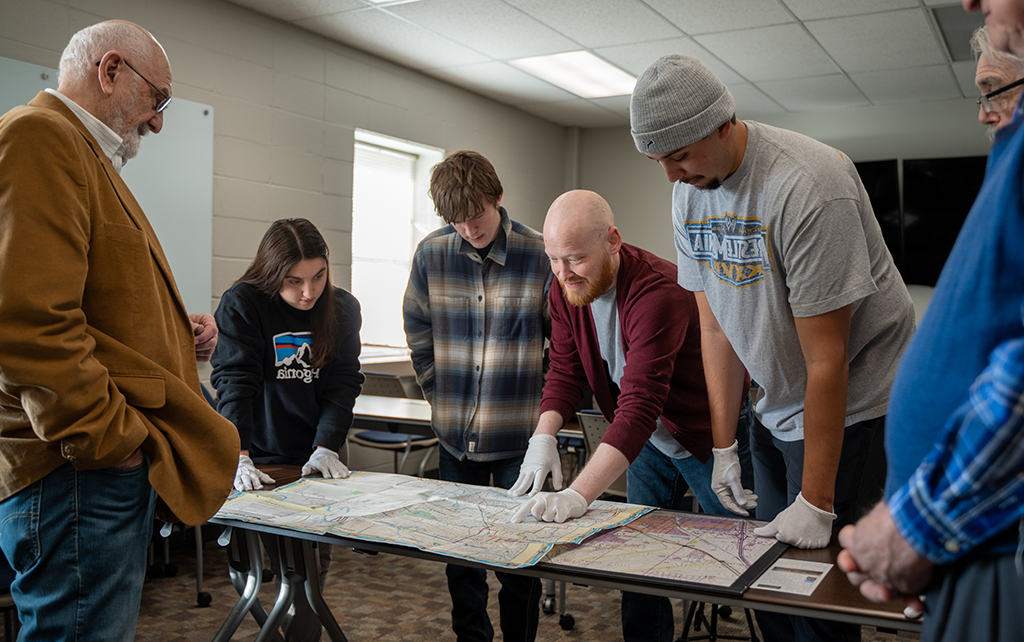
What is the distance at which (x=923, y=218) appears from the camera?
19.7 ft

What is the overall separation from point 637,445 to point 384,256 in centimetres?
397

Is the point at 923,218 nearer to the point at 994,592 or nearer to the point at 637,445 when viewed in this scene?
the point at 637,445

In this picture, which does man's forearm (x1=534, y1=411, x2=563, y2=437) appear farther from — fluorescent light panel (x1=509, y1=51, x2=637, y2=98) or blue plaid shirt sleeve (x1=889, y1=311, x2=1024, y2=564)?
fluorescent light panel (x1=509, y1=51, x2=637, y2=98)

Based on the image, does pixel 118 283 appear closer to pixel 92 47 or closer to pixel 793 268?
pixel 92 47

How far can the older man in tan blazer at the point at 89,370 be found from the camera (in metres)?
1.16

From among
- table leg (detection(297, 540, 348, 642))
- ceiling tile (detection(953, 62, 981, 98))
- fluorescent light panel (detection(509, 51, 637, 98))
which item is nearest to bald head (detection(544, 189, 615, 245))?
table leg (detection(297, 540, 348, 642))

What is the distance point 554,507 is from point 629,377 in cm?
36

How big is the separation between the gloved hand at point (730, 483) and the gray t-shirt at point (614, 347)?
19 centimetres

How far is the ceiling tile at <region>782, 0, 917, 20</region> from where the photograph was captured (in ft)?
12.7

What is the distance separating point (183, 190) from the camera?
12.1 ft

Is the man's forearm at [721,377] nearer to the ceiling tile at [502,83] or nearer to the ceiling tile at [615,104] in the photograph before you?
the ceiling tile at [502,83]

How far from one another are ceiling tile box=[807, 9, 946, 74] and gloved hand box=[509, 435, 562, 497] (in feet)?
11.4

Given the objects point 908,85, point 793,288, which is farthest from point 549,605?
point 908,85

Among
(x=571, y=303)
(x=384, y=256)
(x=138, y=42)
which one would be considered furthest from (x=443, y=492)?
(x=384, y=256)
